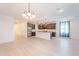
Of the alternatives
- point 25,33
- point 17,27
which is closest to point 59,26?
point 25,33

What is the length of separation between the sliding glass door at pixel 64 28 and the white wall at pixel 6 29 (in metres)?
7.62

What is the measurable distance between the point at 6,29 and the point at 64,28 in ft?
27.6

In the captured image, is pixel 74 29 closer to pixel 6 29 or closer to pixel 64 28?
pixel 64 28

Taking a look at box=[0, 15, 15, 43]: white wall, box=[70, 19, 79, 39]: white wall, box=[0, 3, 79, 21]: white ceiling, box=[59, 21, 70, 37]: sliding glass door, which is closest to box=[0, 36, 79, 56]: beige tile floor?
box=[0, 15, 15, 43]: white wall

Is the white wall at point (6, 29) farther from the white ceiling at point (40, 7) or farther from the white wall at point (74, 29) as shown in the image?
the white wall at point (74, 29)

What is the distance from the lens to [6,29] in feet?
29.8

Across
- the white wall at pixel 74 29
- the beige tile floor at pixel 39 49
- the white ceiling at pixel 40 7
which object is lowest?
the beige tile floor at pixel 39 49

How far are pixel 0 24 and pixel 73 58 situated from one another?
7.14m

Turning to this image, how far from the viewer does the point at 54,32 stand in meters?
16.3

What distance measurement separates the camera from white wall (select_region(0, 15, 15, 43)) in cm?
857

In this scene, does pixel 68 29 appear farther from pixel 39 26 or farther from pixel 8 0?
pixel 8 0

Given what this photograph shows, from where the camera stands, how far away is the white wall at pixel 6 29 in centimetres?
857

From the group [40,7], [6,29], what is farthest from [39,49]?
[6,29]

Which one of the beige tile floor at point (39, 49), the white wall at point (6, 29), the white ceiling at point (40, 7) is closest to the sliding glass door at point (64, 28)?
the beige tile floor at point (39, 49)
